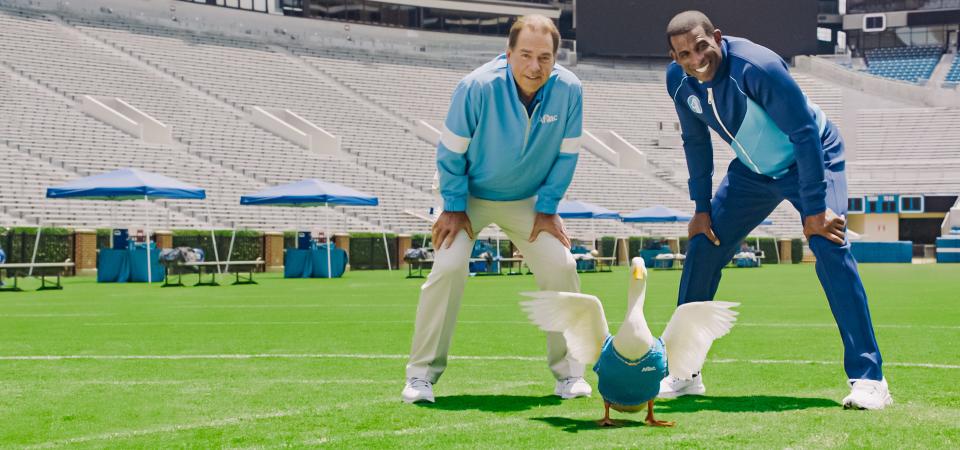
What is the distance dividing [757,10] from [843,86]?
7649 millimetres

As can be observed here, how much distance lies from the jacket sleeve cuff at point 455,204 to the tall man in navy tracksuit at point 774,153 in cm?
137

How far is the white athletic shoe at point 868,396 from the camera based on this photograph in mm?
5079

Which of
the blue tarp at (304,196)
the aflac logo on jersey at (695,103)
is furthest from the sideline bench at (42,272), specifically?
the aflac logo on jersey at (695,103)

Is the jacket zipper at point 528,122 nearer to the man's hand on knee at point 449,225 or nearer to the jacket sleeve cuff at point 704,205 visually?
the man's hand on knee at point 449,225

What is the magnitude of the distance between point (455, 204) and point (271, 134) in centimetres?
4011

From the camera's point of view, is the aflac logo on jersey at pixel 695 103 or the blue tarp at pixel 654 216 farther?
the blue tarp at pixel 654 216

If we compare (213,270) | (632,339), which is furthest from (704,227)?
(213,270)

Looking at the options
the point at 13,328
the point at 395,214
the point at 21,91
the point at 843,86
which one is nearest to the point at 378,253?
the point at 395,214

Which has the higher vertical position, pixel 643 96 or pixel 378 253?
pixel 643 96

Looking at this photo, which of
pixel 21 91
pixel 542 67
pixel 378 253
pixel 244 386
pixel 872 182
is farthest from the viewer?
pixel 872 182

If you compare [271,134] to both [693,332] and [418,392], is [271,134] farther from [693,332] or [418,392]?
[693,332]

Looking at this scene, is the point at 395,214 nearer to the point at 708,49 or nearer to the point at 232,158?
the point at 232,158

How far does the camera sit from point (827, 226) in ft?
17.7

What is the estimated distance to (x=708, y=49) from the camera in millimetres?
5406
